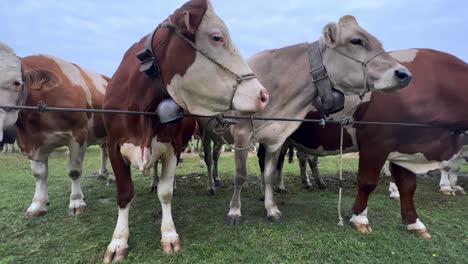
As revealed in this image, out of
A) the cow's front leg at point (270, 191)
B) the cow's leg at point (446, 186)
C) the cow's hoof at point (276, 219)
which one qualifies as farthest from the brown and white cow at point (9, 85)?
the cow's leg at point (446, 186)

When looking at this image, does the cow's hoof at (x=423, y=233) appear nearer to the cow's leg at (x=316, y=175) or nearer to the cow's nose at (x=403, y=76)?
the cow's nose at (x=403, y=76)

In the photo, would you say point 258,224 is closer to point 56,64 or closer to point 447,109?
point 447,109

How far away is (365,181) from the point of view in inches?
166

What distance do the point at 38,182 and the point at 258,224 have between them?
10.3ft

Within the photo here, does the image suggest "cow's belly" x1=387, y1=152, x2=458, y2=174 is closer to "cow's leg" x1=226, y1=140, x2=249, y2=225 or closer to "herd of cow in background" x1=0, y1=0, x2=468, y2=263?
"herd of cow in background" x1=0, y1=0, x2=468, y2=263

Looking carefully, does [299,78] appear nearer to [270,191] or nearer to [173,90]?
[270,191]

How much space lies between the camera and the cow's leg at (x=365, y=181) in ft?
13.6

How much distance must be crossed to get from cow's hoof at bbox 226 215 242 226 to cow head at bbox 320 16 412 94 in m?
1.97

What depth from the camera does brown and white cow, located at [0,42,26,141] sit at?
11.3ft

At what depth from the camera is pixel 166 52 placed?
9.81 feet

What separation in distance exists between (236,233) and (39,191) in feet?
9.42

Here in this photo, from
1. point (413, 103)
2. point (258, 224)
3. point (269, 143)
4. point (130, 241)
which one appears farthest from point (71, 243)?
point (413, 103)

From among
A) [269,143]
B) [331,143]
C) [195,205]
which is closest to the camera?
[269,143]

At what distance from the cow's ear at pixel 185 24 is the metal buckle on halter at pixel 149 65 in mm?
394
